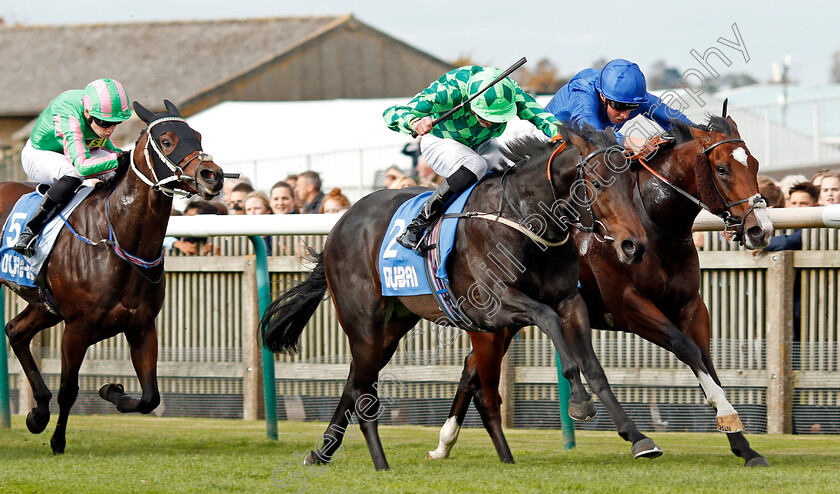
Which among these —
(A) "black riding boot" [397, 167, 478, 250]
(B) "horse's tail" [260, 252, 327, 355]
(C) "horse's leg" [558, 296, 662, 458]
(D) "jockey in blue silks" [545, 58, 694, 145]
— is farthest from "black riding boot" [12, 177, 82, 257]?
(C) "horse's leg" [558, 296, 662, 458]

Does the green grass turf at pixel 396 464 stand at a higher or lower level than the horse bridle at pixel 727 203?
lower

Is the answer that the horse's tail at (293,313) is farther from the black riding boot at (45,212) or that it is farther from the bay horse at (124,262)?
the black riding boot at (45,212)

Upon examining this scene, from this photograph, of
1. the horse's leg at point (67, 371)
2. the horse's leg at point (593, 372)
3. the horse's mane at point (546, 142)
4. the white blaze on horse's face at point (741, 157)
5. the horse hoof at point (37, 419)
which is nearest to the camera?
the horse's leg at point (593, 372)

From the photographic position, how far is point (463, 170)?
212 inches

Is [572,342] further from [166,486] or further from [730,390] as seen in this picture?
[730,390]

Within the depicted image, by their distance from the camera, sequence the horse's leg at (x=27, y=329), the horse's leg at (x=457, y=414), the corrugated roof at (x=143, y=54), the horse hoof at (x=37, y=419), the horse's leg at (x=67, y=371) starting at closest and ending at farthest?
the horse's leg at (x=457, y=414) < the horse's leg at (x=67, y=371) < the horse hoof at (x=37, y=419) < the horse's leg at (x=27, y=329) < the corrugated roof at (x=143, y=54)

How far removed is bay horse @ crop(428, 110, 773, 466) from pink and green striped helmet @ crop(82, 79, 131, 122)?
2531mm

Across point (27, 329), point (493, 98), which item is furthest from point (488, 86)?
point (27, 329)

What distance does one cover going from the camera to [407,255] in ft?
18.0

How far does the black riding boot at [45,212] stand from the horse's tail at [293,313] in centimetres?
138

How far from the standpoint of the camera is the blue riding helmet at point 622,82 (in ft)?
19.3

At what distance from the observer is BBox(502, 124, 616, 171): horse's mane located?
16.1 feet

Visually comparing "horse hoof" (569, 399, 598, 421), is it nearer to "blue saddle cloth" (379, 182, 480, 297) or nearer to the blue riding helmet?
"blue saddle cloth" (379, 182, 480, 297)

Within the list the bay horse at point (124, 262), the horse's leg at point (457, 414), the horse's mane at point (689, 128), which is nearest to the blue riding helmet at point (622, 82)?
the horse's mane at point (689, 128)
